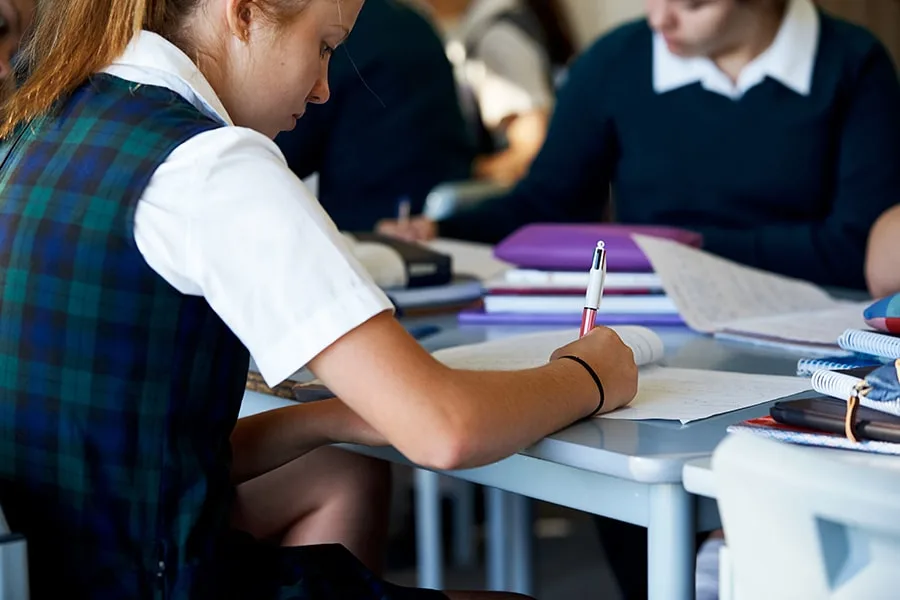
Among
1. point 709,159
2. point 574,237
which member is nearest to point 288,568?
point 574,237

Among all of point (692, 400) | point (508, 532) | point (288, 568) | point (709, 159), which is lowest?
point (508, 532)

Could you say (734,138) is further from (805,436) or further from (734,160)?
(805,436)

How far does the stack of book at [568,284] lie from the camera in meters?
1.39

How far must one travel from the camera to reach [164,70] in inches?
36.6

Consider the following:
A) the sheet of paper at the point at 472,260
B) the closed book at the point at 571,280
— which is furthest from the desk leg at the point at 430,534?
the closed book at the point at 571,280

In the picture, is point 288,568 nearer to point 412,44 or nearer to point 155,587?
point 155,587

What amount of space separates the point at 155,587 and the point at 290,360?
21 centimetres

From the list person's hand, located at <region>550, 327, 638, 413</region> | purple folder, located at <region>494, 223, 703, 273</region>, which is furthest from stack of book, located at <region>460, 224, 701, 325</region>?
person's hand, located at <region>550, 327, 638, 413</region>

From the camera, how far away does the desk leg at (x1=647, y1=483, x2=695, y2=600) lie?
841mm

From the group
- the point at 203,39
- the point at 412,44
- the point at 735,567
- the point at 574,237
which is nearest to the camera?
the point at 735,567

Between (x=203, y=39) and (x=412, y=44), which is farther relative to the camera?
(x=412, y=44)

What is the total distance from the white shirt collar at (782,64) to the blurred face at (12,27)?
1.15m

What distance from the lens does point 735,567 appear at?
0.70 m

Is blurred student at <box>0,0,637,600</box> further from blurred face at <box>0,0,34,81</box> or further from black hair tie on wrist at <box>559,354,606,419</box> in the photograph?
blurred face at <box>0,0,34,81</box>
